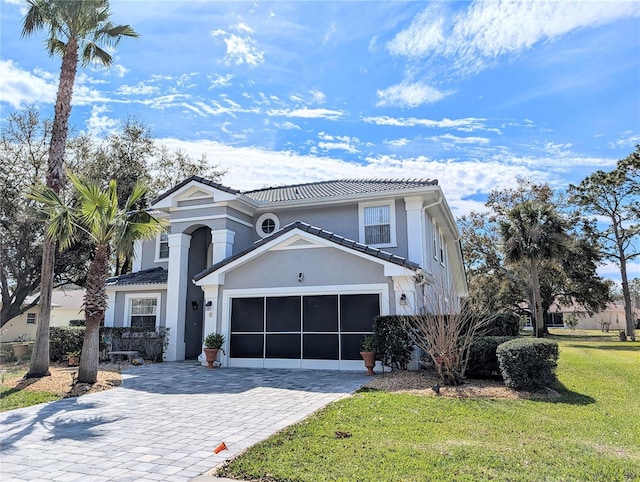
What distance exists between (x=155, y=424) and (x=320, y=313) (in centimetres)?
788

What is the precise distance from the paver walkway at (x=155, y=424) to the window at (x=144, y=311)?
670 centimetres

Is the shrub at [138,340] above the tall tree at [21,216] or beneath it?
beneath

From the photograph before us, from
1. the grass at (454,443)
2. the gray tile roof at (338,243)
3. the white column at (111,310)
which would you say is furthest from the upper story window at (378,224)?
the white column at (111,310)

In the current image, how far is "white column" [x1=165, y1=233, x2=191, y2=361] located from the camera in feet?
57.8

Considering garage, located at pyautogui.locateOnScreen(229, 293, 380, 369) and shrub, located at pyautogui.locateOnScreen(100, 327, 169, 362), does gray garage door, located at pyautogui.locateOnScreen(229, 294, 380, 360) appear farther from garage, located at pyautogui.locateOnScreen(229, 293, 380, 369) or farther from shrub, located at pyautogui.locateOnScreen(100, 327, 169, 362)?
shrub, located at pyautogui.locateOnScreen(100, 327, 169, 362)

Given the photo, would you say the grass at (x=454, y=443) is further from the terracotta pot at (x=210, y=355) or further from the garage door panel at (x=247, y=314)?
the terracotta pot at (x=210, y=355)

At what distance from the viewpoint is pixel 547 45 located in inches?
497

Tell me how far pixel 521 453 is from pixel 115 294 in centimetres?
1882

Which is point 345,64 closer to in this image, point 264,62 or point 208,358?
point 264,62

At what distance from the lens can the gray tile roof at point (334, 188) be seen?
16.7 metres

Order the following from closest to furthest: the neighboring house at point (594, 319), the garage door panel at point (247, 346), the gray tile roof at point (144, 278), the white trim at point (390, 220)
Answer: the garage door panel at point (247, 346)
the white trim at point (390, 220)
the gray tile roof at point (144, 278)
the neighboring house at point (594, 319)

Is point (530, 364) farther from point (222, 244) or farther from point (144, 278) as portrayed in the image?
point (144, 278)

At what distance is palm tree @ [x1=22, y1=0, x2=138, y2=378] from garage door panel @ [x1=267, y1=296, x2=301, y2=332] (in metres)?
6.94

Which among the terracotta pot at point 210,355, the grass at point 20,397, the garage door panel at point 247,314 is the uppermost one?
the garage door panel at point 247,314
